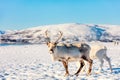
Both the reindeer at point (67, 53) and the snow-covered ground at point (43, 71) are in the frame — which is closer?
the snow-covered ground at point (43, 71)

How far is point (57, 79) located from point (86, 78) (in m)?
1.31

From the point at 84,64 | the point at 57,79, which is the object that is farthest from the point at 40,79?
the point at 84,64

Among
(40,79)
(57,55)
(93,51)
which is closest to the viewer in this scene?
(40,79)

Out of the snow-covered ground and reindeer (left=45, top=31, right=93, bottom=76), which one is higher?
reindeer (left=45, top=31, right=93, bottom=76)

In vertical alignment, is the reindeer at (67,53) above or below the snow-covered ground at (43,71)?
above

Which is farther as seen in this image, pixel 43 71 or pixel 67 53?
pixel 43 71

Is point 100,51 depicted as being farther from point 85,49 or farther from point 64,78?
point 64,78

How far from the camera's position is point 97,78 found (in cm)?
1300

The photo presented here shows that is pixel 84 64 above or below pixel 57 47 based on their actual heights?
below

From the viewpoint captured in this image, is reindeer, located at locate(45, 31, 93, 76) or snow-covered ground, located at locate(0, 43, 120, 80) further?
reindeer, located at locate(45, 31, 93, 76)

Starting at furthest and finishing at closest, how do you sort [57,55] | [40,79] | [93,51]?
[93,51], [57,55], [40,79]

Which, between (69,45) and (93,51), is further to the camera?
(93,51)

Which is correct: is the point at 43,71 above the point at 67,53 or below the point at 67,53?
below

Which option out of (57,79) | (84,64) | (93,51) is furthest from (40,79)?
(93,51)
